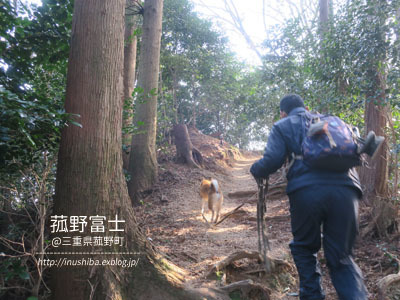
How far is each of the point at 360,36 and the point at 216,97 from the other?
16882mm

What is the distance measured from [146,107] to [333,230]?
7034 millimetres

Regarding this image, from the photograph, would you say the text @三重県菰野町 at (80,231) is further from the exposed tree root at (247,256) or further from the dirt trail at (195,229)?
the exposed tree root at (247,256)

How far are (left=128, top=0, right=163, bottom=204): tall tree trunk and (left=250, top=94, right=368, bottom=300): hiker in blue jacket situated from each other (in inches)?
253

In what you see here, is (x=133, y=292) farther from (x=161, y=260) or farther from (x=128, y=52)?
(x=128, y=52)

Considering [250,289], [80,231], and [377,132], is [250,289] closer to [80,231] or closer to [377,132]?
[80,231]

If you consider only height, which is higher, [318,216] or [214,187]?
[214,187]

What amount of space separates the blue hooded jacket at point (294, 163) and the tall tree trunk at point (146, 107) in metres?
6.27

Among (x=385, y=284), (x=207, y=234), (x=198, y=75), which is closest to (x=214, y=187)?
(x=207, y=234)

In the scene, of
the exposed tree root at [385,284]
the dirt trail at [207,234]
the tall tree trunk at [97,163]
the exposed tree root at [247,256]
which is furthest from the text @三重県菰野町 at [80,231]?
the exposed tree root at [385,284]

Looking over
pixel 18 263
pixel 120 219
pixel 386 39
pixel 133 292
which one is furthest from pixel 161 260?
pixel 386 39

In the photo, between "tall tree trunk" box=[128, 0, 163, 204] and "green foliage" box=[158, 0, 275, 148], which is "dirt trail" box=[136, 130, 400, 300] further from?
"green foliage" box=[158, 0, 275, 148]

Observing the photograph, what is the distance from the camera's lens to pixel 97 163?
2893mm

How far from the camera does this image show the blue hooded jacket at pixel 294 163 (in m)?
2.51

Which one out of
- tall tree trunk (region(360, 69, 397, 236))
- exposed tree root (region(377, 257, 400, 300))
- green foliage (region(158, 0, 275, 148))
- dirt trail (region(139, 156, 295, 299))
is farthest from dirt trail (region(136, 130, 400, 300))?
green foliage (region(158, 0, 275, 148))
